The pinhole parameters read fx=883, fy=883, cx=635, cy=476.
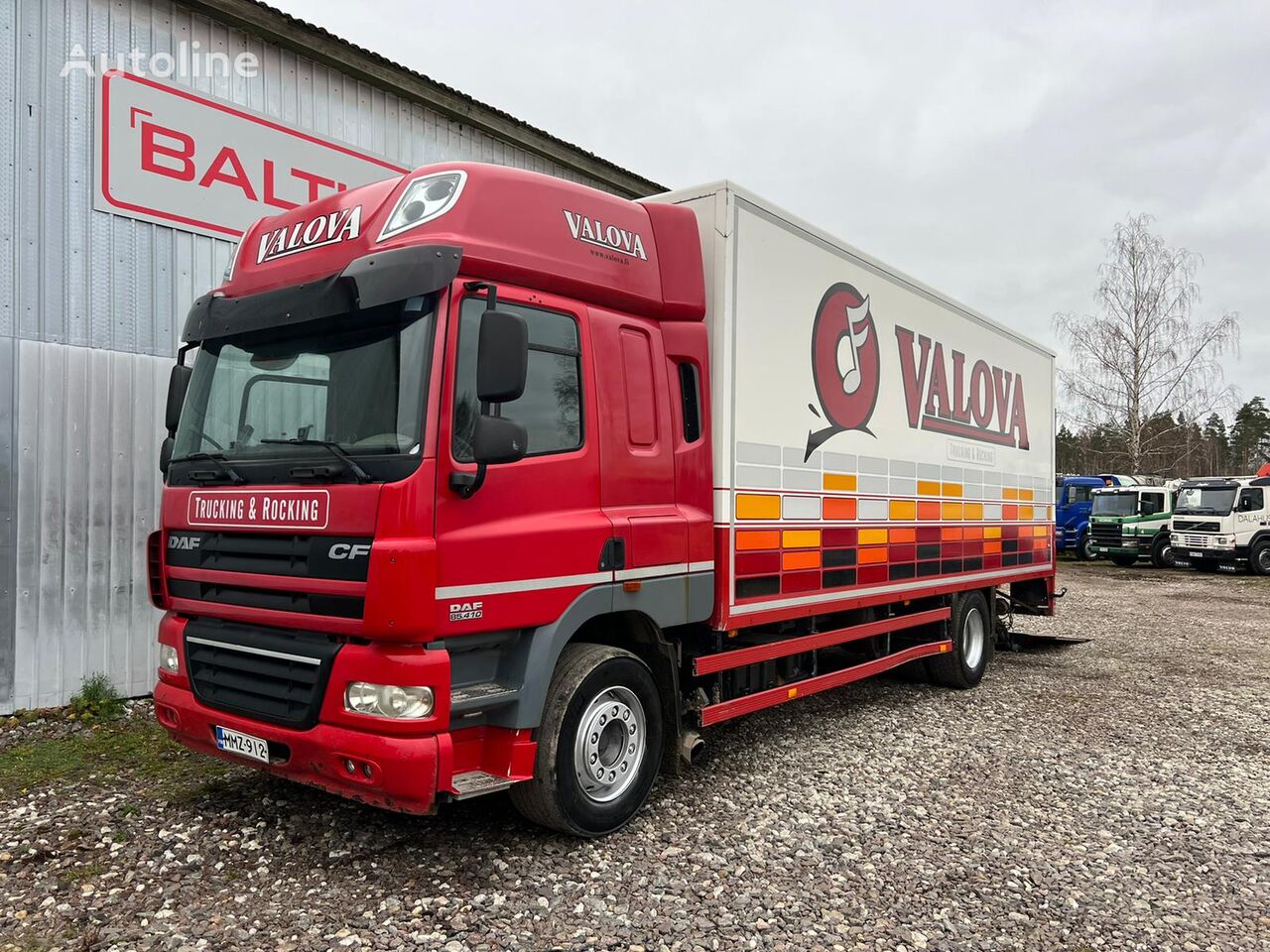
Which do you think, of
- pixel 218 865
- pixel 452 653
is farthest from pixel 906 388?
pixel 218 865

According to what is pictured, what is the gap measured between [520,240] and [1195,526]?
2433cm

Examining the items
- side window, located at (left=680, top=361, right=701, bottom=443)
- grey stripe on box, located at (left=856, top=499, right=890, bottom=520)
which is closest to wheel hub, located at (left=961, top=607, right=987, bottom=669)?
grey stripe on box, located at (left=856, top=499, right=890, bottom=520)

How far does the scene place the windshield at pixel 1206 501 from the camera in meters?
22.5

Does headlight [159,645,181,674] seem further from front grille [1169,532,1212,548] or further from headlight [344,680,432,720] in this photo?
front grille [1169,532,1212,548]

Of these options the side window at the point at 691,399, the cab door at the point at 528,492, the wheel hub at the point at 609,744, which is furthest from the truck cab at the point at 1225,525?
the cab door at the point at 528,492

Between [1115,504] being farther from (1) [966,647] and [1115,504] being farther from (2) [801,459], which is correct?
(2) [801,459]

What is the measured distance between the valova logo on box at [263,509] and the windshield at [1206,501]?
24.9m

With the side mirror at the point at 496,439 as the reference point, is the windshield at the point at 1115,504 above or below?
below

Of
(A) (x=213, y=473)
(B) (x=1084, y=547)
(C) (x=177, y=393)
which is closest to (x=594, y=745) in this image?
(A) (x=213, y=473)

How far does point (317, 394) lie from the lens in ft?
12.6

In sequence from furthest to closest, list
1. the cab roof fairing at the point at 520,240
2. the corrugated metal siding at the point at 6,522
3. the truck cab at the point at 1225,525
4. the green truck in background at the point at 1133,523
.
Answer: the green truck in background at the point at 1133,523
the truck cab at the point at 1225,525
the corrugated metal siding at the point at 6,522
the cab roof fairing at the point at 520,240

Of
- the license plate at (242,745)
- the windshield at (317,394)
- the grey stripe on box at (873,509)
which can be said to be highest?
the windshield at (317,394)

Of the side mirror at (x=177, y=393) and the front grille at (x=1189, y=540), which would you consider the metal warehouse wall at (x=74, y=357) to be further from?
the front grille at (x=1189, y=540)

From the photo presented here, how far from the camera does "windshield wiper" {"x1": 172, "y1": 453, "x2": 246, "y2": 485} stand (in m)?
3.87
